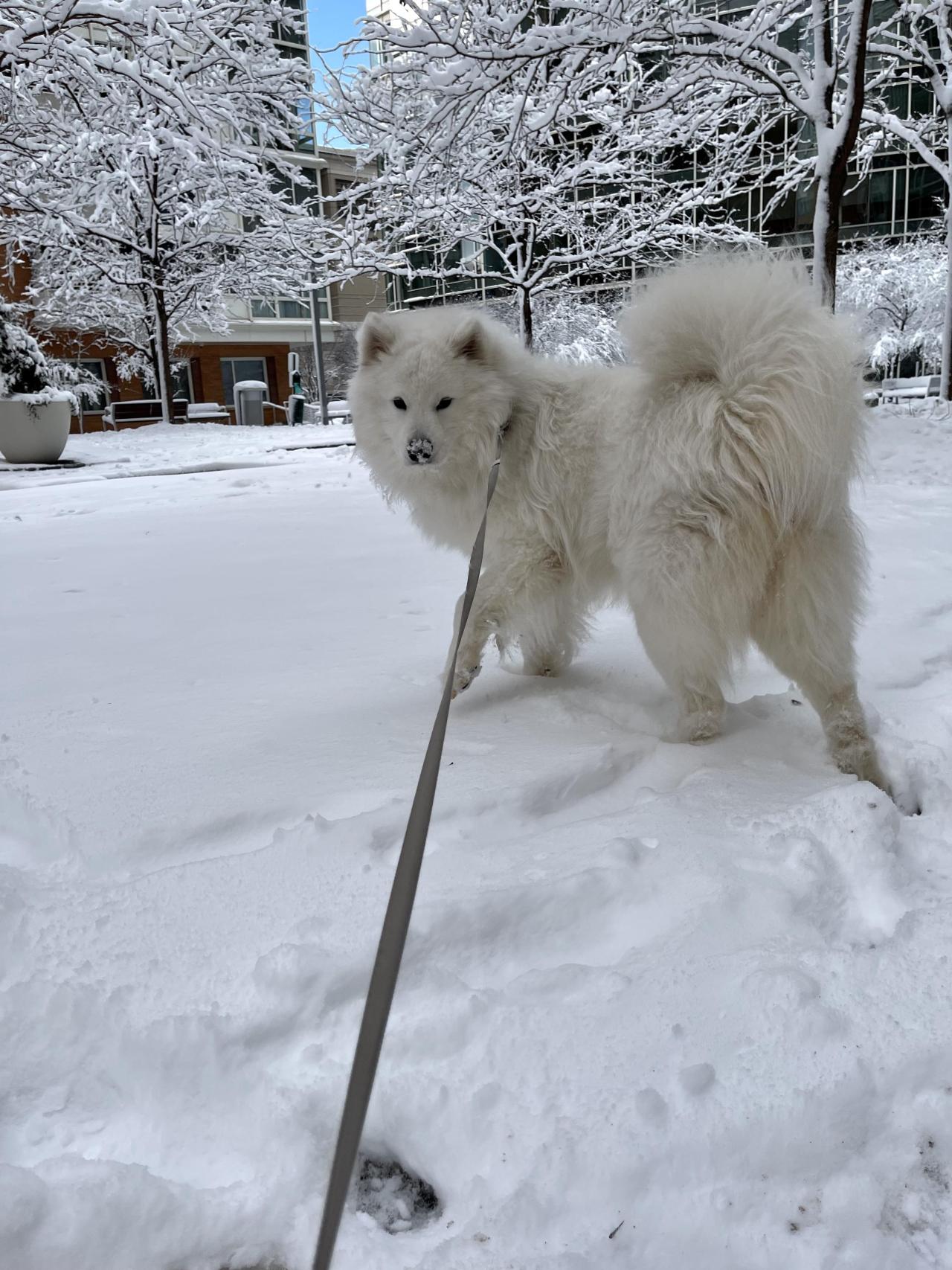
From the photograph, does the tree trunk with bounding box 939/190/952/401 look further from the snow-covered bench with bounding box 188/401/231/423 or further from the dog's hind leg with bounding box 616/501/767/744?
Result: the snow-covered bench with bounding box 188/401/231/423

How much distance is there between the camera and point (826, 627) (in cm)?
227

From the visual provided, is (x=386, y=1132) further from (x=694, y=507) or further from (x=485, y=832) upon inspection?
(x=694, y=507)

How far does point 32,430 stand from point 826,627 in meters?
12.3

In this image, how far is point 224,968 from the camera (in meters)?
1.53

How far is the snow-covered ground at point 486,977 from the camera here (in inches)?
43.4

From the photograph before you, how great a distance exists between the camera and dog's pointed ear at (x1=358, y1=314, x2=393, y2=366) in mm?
3107

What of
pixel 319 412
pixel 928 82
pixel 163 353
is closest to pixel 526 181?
pixel 928 82

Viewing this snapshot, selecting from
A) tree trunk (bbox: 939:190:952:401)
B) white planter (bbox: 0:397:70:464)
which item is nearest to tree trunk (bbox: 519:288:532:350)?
tree trunk (bbox: 939:190:952:401)

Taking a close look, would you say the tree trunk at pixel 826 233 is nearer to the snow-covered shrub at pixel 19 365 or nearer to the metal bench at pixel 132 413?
the snow-covered shrub at pixel 19 365

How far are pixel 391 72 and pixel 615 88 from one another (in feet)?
23.2

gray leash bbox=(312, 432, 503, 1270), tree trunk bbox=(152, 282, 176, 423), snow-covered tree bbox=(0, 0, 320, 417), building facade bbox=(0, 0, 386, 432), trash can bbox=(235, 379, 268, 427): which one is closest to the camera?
gray leash bbox=(312, 432, 503, 1270)

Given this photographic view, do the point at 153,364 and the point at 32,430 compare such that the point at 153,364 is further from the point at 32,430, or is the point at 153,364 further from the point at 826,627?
the point at 826,627

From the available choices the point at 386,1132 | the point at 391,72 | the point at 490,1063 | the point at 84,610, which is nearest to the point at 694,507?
the point at 490,1063

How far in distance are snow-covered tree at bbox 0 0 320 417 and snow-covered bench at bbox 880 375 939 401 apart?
14.2 meters
